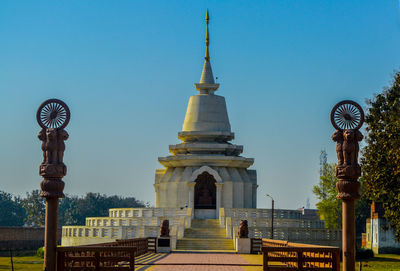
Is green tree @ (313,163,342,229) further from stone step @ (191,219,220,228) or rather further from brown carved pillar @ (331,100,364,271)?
brown carved pillar @ (331,100,364,271)

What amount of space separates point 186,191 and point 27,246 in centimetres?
1997

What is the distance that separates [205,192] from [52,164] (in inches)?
1319

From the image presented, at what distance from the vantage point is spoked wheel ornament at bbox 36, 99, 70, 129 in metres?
22.3

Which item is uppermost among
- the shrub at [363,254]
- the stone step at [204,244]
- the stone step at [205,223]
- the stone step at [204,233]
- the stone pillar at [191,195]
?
the stone pillar at [191,195]

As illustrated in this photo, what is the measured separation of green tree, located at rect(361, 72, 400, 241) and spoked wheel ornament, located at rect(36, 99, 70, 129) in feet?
61.3

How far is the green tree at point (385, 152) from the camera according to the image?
121 feet

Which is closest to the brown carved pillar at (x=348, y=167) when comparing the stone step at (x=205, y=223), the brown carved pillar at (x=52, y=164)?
the brown carved pillar at (x=52, y=164)

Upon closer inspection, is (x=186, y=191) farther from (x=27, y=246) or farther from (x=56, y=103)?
(x=56, y=103)

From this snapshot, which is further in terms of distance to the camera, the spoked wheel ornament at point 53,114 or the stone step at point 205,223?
the stone step at point 205,223

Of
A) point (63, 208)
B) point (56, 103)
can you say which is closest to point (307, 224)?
point (56, 103)

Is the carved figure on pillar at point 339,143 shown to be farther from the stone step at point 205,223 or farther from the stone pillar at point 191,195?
the stone pillar at point 191,195

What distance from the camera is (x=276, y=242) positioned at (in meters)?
33.1

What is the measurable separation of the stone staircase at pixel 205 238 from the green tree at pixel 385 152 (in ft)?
30.4

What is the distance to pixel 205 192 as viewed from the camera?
54.8 metres
